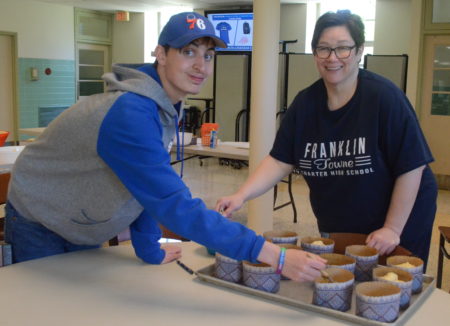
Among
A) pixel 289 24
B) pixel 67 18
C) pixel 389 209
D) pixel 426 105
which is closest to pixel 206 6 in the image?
pixel 289 24

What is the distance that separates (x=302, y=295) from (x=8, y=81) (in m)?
9.13

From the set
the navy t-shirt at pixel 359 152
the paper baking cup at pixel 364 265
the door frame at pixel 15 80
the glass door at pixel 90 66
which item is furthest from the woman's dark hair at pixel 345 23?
the glass door at pixel 90 66

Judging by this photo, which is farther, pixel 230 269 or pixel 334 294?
pixel 230 269

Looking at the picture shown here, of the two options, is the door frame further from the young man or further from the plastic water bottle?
the young man

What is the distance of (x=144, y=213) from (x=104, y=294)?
1.13 ft

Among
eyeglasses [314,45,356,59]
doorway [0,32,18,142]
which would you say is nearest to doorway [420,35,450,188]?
eyeglasses [314,45,356,59]

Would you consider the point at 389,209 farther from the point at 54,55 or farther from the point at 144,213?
the point at 54,55

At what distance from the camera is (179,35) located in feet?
4.68

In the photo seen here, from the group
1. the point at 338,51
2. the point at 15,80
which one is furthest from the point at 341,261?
the point at 15,80

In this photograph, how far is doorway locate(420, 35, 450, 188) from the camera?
269 inches

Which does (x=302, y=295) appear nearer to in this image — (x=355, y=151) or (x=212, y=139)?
(x=355, y=151)

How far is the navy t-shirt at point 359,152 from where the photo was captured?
1.75 metres

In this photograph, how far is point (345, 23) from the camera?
68.6 inches

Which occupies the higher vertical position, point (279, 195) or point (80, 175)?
point (80, 175)
